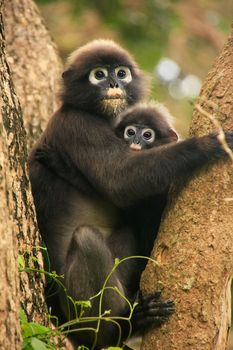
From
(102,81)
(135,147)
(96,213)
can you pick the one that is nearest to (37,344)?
(96,213)

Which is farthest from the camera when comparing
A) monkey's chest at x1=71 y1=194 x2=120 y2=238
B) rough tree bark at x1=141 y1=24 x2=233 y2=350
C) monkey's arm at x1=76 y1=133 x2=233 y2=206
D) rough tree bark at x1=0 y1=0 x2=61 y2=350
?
monkey's chest at x1=71 y1=194 x2=120 y2=238

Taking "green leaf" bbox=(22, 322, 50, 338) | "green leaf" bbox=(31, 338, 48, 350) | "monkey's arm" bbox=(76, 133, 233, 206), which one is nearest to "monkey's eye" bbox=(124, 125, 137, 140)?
"monkey's arm" bbox=(76, 133, 233, 206)

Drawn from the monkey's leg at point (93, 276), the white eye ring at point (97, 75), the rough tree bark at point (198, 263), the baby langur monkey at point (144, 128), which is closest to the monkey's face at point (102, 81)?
the white eye ring at point (97, 75)

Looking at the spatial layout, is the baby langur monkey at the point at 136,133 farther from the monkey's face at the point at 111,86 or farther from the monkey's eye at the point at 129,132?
the monkey's face at the point at 111,86

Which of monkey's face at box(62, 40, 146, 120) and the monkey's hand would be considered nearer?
Answer: the monkey's hand

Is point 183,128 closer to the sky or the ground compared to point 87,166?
closer to the sky

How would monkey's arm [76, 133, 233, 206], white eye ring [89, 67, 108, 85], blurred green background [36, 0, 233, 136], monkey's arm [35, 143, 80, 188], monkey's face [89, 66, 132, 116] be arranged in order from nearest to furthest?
1. monkey's arm [76, 133, 233, 206]
2. monkey's arm [35, 143, 80, 188]
3. monkey's face [89, 66, 132, 116]
4. white eye ring [89, 67, 108, 85]
5. blurred green background [36, 0, 233, 136]

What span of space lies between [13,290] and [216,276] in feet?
5.05

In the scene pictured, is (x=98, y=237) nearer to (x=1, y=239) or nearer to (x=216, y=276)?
(x=216, y=276)

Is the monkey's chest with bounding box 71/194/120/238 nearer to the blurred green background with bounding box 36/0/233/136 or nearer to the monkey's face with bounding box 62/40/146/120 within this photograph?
the monkey's face with bounding box 62/40/146/120

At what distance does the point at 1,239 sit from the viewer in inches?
133

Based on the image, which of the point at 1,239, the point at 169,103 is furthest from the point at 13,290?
the point at 169,103

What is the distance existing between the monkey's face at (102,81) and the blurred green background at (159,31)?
83.6 inches

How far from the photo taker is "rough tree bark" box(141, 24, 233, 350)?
4477 millimetres
